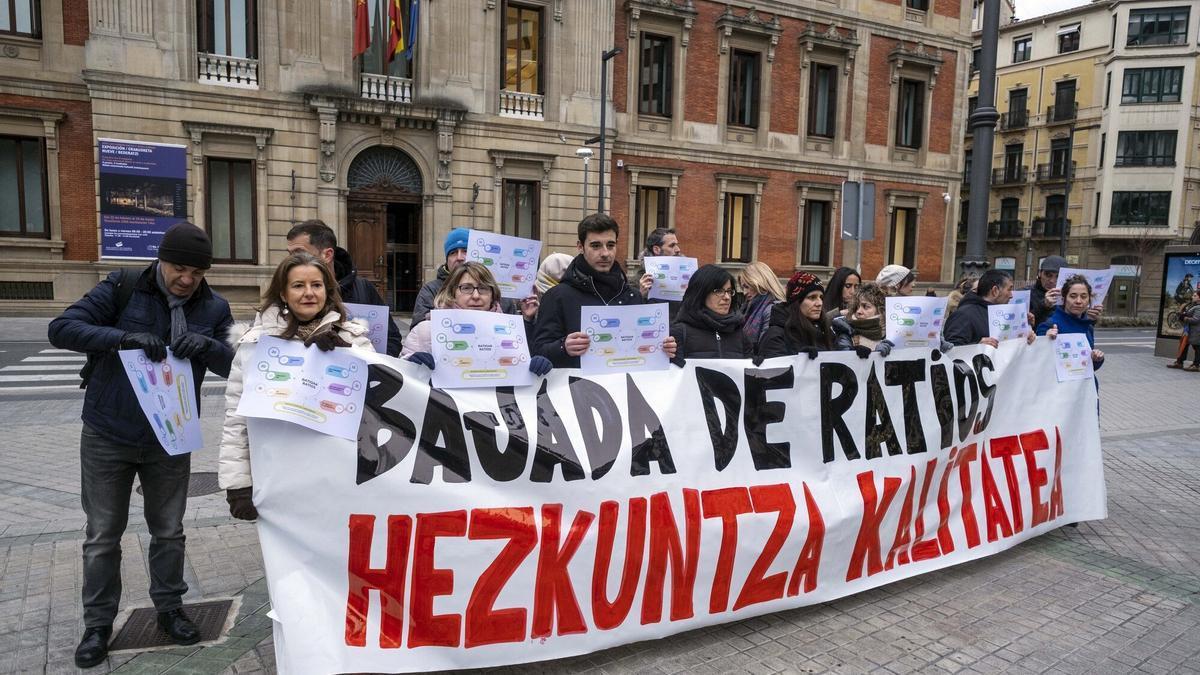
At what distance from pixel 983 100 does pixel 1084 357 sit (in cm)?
387

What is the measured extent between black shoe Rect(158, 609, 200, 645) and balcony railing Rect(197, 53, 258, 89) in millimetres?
19126

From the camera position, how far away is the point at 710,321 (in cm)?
465

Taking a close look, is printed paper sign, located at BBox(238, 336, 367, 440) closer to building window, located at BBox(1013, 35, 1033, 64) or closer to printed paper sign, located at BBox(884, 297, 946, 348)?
printed paper sign, located at BBox(884, 297, 946, 348)

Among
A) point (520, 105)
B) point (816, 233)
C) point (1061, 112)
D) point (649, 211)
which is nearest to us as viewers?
point (520, 105)

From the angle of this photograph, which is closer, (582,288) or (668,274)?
(582,288)

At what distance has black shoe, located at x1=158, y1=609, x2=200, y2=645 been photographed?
3584mm

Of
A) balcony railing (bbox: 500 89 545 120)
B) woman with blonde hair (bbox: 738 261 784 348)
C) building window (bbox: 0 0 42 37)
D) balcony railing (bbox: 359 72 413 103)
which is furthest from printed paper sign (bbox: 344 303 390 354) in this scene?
building window (bbox: 0 0 42 37)

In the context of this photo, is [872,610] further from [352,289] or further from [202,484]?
[202,484]

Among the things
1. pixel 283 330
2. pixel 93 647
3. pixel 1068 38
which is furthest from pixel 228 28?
pixel 1068 38

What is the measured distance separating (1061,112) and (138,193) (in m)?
53.0

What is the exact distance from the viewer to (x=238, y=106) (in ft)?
63.7

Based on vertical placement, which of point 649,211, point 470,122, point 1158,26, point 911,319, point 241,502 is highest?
point 1158,26

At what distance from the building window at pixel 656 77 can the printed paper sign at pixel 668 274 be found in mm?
19210

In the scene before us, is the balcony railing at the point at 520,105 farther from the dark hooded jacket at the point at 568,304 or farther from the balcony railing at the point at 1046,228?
the balcony railing at the point at 1046,228
